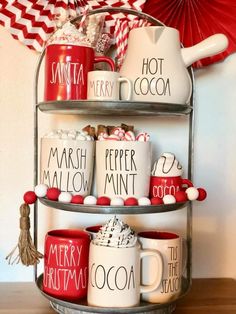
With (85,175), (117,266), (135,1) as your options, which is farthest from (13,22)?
(117,266)

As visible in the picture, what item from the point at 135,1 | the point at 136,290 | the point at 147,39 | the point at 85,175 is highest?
the point at 135,1

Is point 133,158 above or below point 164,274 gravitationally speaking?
above

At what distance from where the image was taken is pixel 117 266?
2.43 feet

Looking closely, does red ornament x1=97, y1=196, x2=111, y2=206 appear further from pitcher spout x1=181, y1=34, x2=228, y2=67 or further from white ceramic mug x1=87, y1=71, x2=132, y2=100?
pitcher spout x1=181, y1=34, x2=228, y2=67

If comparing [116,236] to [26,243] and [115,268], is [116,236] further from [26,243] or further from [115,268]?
[26,243]

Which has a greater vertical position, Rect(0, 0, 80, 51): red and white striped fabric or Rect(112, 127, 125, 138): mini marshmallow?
Rect(0, 0, 80, 51): red and white striped fabric

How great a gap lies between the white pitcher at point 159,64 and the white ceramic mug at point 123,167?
0.08 meters

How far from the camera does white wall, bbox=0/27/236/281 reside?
0.96 meters

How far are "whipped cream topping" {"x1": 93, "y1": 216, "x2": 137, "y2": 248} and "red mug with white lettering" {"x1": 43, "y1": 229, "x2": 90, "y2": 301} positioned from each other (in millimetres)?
42

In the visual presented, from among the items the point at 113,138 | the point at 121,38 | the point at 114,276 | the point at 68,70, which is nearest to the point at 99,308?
the point at 114,276

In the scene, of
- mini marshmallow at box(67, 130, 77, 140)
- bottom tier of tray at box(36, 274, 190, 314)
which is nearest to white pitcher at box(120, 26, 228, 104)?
mini marshmallow at box(67, 130, 77, 140)

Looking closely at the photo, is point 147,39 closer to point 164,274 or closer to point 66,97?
point 66,97

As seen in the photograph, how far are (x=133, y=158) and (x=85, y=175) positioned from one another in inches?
3.4

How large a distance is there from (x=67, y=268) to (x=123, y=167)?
0.19 meters
